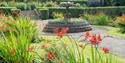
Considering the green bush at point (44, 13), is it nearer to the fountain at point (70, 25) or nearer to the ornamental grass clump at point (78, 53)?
the fountain at point (70, 25)

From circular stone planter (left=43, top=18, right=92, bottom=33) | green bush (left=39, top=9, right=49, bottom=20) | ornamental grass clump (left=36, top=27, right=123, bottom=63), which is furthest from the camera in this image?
green bush (left=39, top=9, right=49, bottom=20)

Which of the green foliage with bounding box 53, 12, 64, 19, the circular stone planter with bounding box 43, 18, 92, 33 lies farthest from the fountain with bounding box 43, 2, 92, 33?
the green foliage with bounding box 53, 12, 64, 19

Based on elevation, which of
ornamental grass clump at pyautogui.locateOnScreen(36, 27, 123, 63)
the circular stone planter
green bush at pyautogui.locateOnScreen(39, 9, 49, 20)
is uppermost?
ornamental grass clump at pyautogui.locateOnScreen(36, 27, 123, 63)

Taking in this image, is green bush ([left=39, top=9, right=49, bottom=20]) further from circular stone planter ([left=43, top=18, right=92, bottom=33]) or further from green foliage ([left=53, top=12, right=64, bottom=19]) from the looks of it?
circular stone planter ([left=43, top=18, right=92, bottom=33])

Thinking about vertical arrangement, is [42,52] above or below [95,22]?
above

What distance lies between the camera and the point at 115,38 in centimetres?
1644

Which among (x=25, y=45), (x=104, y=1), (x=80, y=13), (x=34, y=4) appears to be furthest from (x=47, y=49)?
(x=104, y=1)

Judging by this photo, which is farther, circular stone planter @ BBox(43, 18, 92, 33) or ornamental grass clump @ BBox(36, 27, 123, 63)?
circular stone planter @ BBox(43, 18, 92, 33)

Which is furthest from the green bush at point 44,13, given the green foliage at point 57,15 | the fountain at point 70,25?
the fountain at point 70,25

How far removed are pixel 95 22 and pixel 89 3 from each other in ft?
66.7

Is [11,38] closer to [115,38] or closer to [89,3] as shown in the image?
[115,38]

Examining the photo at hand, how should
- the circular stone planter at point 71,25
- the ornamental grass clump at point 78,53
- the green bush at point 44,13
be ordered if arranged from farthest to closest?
the green bush at point 44,13 → the circular stone planter at point 71,25 → the ornamental grass clump at point 78,53

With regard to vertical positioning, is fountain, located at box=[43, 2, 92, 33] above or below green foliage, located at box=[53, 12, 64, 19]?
above

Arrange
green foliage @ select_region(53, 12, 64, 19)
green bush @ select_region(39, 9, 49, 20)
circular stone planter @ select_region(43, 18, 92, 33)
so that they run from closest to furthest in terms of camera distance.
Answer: circular stone planter @ select_region(43, 18, 92, 33) → green foliage @ select_region(53, 12, 64, 19) → green bush @ select_region(39, 9, 49, 20)
